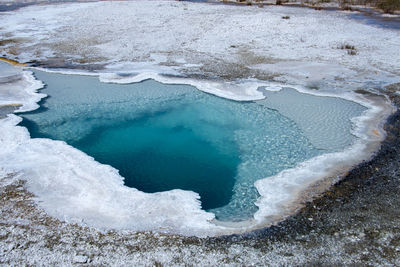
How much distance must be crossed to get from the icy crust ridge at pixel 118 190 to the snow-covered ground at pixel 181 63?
0.01m

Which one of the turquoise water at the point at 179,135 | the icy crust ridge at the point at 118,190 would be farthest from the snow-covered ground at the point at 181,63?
the turquoise water at the point at 179,135

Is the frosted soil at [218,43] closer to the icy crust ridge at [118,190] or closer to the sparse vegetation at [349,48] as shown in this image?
the sparse vegetation at [349,48]

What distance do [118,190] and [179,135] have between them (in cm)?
188

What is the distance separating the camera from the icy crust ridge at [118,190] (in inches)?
152

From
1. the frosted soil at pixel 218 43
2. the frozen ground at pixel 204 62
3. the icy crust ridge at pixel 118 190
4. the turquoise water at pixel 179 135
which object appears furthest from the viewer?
the frosted soil at pixel 218 43

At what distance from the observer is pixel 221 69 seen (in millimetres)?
8648

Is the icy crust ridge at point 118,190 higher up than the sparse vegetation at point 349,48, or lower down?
lower down

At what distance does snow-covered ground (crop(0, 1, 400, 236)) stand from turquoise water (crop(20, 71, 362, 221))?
0.85 feet

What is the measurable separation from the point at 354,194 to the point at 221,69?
5147mm

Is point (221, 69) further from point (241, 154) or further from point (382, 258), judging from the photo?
point (382, 258)

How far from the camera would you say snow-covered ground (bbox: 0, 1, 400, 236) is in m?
4.16

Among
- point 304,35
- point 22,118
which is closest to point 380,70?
point 304,35

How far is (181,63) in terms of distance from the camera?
9.13 meters

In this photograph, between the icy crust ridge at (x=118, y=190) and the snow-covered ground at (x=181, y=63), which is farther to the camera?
the snow-covered ground at (x=181, y=63)
